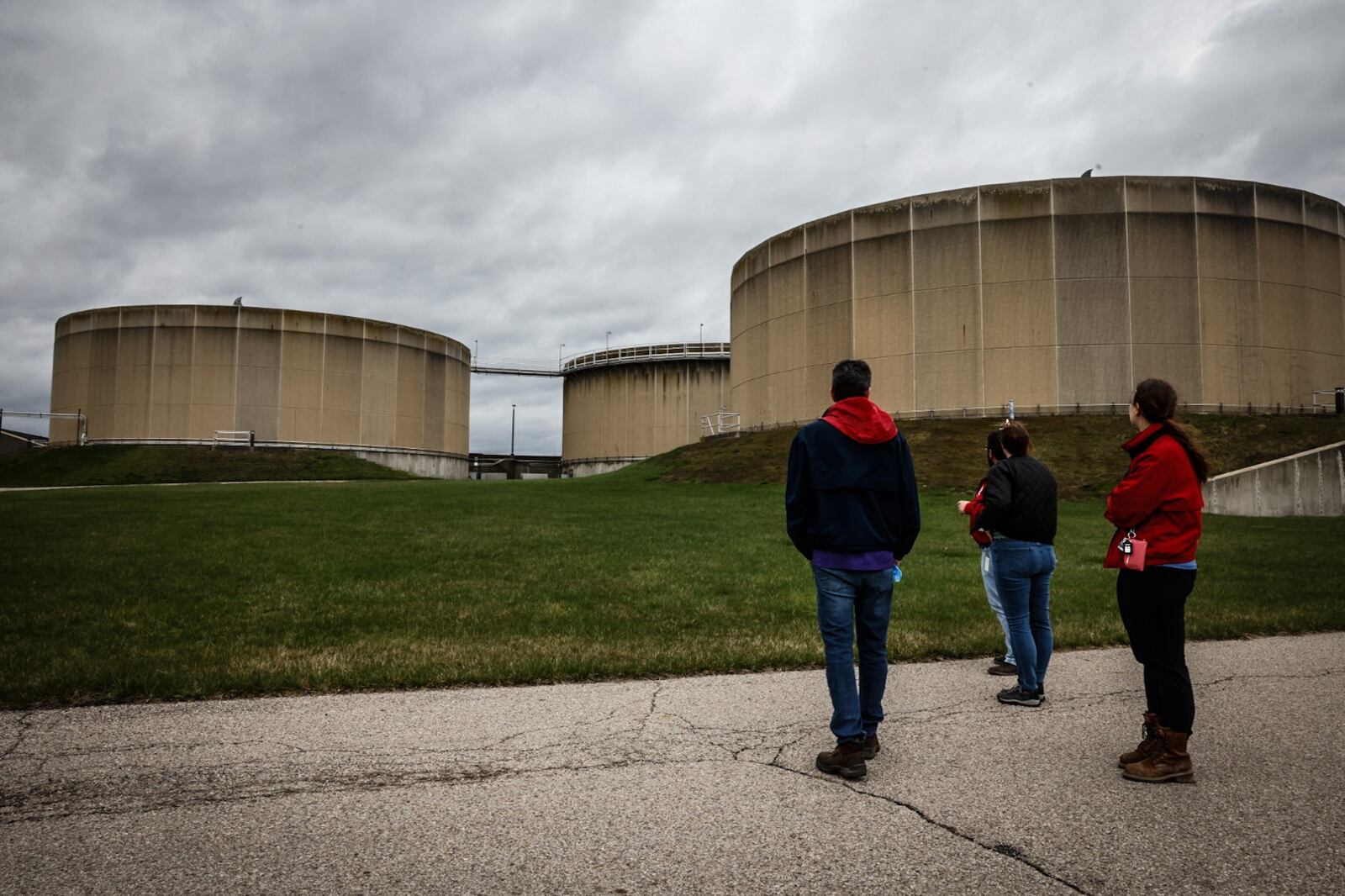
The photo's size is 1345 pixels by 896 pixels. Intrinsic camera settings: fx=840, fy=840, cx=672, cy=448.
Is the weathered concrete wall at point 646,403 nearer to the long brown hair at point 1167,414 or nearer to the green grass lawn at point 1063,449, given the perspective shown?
the green grass lawn at point 1063,449

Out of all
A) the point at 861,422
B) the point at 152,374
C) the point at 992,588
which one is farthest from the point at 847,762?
the point at 152,374

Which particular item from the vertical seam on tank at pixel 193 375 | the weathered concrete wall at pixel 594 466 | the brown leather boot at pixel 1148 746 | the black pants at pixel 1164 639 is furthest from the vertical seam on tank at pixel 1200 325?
the vertical seam on tank at pixel 193 375

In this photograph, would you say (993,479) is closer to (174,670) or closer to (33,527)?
(174,670)

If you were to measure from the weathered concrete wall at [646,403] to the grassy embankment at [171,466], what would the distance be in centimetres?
1826

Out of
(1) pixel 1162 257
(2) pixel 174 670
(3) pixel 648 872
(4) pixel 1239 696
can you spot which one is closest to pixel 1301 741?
(4) pixel 1239 696

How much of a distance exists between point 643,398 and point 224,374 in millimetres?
29353

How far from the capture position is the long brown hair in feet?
15.4

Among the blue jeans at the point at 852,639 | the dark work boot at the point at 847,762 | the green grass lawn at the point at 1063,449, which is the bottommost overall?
the dark work boot at the point at 847,762

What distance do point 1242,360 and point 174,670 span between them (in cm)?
4408

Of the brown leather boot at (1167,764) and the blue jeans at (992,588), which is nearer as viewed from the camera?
the brown leather boot at (1167,764)

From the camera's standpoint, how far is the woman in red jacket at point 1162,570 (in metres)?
4.52

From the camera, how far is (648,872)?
3.43 metres

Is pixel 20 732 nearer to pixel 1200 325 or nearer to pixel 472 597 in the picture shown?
pixel 472 597

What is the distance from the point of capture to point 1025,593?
5.95 meters
